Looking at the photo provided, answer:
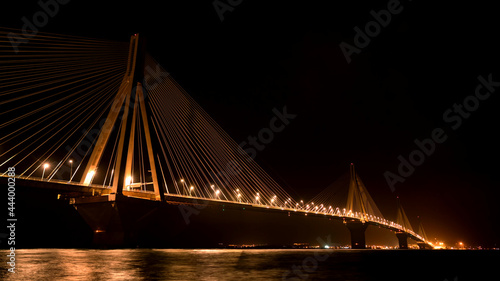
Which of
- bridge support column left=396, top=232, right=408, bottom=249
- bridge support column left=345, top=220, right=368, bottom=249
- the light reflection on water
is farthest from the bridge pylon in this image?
bridge support column left=396, top=232, right=408, bottom=249

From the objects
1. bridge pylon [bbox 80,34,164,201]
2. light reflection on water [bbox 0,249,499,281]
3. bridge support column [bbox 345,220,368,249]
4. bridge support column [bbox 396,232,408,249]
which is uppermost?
bridge pylon [bbox 80,34,164,201]

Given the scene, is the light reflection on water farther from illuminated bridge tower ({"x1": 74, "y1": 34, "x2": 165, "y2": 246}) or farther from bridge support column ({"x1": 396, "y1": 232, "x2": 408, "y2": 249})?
bridge support column ({"x1": 396, "y1": 232, "x2": 408, "y2": 249})

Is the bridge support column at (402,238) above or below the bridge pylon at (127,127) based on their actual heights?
below

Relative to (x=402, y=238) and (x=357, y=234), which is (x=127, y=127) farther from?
(x=402, y=238)

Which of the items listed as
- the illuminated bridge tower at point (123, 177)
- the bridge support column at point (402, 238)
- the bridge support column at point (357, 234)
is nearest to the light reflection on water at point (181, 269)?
the illuminated bridge tower at point (123, 177)

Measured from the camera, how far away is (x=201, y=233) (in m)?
57.2

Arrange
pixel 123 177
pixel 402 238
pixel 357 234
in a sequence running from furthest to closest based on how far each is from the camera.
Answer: pixel 402 238
pixel 357 234
pixel 123 177

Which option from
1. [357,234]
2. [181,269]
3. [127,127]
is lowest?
[357,234]

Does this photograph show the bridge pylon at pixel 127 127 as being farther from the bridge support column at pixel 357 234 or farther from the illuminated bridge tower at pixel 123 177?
the bridge support column at pixel 357 234

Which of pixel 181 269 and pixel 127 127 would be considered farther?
pixel 127 127

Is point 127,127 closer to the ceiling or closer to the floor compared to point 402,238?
closer to the ceiling

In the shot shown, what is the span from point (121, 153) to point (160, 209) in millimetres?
6043

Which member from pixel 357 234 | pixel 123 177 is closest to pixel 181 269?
pixel 123 177

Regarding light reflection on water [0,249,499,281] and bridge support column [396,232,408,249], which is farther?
bridge support column [396,232,408,249]
